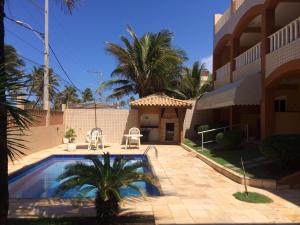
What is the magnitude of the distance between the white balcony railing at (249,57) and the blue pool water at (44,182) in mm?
7713

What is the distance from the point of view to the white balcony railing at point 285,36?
13641 mm

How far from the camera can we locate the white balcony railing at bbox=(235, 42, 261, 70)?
18.5m

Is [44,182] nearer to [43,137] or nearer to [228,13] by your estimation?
[43,137]

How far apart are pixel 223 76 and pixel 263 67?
360 inches

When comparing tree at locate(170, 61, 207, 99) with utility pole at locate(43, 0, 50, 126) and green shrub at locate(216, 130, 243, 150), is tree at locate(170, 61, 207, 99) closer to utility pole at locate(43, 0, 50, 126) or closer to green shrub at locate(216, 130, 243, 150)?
utility pole at locate(43, 0, 50, 126)

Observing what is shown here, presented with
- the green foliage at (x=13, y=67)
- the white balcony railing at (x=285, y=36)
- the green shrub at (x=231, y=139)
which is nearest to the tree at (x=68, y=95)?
the green foliage at (x=13, y=67)

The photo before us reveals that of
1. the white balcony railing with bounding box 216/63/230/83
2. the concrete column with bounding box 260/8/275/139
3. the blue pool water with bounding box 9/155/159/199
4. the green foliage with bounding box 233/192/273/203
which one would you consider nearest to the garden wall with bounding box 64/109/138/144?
the white balcony railing with bounding box 216/63/230/83

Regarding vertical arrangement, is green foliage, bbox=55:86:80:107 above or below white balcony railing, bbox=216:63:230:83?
above

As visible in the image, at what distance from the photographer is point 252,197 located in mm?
10297

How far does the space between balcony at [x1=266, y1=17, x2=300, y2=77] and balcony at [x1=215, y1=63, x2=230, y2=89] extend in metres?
8.18

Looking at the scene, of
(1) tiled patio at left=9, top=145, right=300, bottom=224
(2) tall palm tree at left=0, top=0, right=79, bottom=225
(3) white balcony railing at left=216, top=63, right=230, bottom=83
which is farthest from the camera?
(3) white balcony railing at left=216, top=63, right=230, bottom=83

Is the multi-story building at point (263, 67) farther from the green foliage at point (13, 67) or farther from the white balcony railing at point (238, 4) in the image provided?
the green foliage at point (13, 67)

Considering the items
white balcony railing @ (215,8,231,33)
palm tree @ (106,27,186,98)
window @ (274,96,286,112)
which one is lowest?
window @ (274,96,286,112)

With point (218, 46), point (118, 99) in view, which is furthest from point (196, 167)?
point (118, 99)
